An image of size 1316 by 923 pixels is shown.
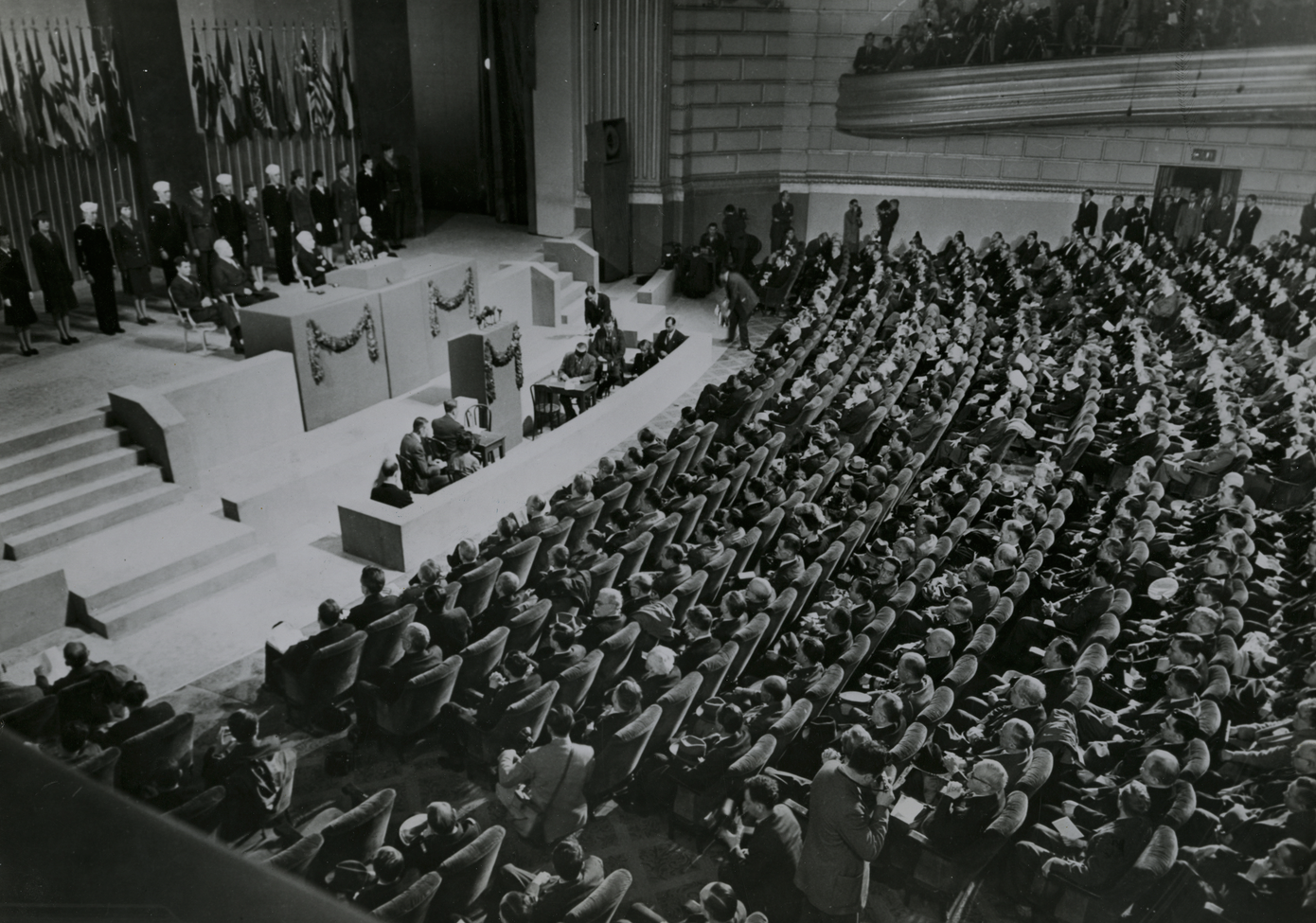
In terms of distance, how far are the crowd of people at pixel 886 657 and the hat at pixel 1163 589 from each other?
0.03 m

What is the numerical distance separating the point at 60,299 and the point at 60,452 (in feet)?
9.43

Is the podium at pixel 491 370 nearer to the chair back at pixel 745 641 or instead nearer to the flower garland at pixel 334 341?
the flower garland at pixel 334 341

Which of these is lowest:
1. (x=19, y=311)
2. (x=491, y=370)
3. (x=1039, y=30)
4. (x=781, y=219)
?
(x=491, y=370)

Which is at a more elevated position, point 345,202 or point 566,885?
point 345,202

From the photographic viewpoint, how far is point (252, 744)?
15.6 feet

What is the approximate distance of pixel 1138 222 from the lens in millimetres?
17328

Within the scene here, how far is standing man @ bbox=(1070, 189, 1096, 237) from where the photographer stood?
17.9 metres

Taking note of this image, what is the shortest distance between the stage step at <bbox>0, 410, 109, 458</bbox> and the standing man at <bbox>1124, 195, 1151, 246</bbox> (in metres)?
17.0

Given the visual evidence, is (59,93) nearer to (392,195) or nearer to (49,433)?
(392,195)

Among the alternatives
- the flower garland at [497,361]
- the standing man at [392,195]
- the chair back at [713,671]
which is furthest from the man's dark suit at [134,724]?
the standing man at [392,195]

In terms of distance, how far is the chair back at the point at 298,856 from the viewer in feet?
12.8

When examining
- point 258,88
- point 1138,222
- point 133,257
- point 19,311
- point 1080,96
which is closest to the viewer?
point 19,311

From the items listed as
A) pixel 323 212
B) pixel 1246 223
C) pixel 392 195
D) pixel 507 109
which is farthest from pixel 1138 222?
pixel 323 212

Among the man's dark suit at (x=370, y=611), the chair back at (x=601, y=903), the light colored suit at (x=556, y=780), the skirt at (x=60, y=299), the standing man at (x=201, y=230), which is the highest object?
the standing man at (x=201, y=230)
